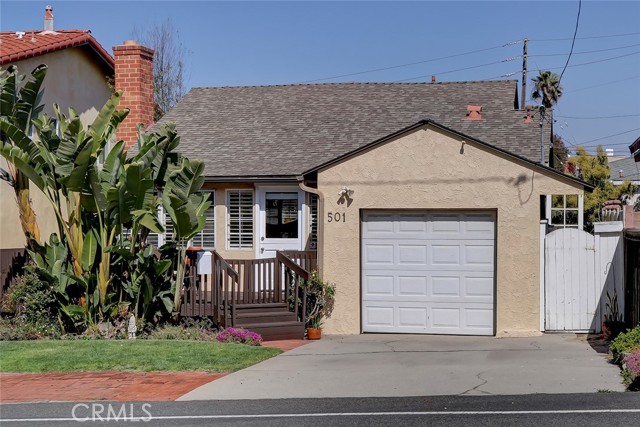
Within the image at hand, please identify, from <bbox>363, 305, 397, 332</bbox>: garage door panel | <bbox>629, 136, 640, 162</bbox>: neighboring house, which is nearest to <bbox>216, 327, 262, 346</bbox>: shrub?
<bbox>363, 305, 397, 332</bbox>: garage door panel

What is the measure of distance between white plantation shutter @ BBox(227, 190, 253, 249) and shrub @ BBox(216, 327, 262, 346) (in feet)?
13.1

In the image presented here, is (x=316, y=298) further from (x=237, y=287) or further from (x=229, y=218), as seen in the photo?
(x=229, y=218)

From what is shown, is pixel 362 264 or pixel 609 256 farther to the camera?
pixel 362 264

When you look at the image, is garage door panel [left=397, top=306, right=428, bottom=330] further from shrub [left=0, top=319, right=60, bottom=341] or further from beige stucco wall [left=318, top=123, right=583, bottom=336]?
shrub [left=0, top=319, right=60, bottom=341]

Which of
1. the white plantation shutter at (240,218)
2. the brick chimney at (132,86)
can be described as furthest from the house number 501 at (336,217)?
the brick chimney at (132,86)

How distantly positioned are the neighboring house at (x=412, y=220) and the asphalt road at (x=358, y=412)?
645cm

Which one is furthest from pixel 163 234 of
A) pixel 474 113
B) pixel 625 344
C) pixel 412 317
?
pixel 625 344

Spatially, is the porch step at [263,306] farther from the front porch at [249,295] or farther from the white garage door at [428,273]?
the white garage door at [428,273]

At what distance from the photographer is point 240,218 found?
1928cm

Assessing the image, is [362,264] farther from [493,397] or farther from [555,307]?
[493,397]

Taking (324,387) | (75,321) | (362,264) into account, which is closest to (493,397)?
(324,387)

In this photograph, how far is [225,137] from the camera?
819 inches

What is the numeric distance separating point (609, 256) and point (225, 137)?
9288 mm

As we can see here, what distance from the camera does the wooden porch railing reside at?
16.3 meters
